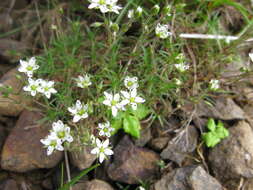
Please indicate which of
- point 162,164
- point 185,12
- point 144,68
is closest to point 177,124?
point 162,164

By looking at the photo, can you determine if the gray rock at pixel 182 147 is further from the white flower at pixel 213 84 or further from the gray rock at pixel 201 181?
the white flower at pixel 213 84

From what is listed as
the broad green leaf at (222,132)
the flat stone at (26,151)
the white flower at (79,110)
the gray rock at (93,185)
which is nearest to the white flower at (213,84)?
the broad green leaf at (222,132)

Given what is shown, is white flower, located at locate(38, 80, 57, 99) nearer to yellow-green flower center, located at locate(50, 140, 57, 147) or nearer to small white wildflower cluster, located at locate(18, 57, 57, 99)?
small white wildflower cluster, located at locate(18, 57, 57, 99)

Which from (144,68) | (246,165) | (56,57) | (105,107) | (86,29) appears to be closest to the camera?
(105,107)

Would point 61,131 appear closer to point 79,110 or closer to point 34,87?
point 79,110

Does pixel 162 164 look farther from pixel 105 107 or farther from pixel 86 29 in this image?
pixel 86 29
